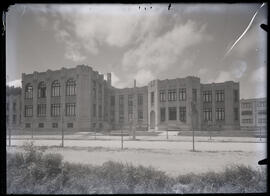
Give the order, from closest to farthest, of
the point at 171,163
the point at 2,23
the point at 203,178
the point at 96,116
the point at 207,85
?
the point at 2,23
the point at 203,178
the point at 171,163
the point at 96,116
the point at 207,85

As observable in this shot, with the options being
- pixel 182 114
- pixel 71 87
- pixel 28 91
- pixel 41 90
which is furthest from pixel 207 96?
pixel 28 91

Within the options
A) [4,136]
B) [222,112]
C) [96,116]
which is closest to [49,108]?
[96,116]

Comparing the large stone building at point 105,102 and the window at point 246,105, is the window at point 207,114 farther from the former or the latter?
the window at point 246,105

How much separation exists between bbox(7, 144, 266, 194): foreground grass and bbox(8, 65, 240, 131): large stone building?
83.3ft

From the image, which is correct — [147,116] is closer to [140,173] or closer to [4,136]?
[140,173]

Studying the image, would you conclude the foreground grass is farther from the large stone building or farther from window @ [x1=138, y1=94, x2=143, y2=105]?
window @ [x1=138, y1=94, x2=143, y2=105]

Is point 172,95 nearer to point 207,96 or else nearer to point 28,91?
point 207,96

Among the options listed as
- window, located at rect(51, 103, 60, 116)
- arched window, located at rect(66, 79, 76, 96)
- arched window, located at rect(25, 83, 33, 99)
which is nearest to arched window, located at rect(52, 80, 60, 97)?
window, located at rect(51, 103, 60, 116)

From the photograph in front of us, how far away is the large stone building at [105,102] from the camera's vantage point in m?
33.0

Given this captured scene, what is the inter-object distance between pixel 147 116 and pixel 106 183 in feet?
121

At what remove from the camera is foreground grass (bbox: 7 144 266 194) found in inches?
174

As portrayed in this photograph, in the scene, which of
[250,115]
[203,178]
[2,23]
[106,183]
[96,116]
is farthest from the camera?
[250,115]

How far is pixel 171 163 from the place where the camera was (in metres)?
8.59

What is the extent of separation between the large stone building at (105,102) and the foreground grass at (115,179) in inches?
1000
